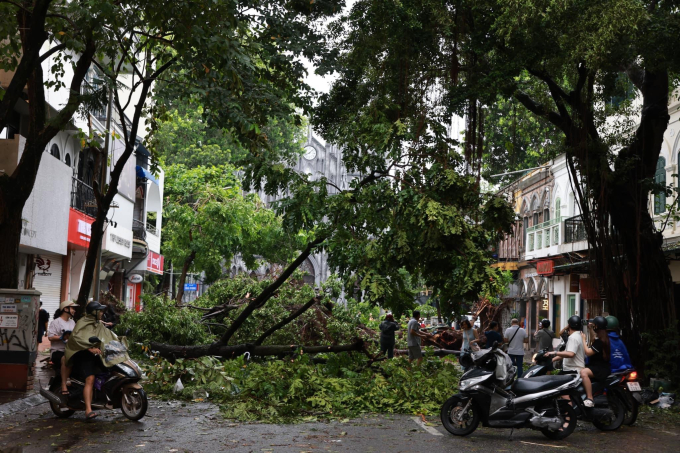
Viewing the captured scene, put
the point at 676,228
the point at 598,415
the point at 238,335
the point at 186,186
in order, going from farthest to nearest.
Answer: the point at 186,186 < the point at 676,228 < the point at 238,335 < the point at 598,415

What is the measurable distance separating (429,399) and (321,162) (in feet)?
192

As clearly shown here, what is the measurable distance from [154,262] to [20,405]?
1114 inches

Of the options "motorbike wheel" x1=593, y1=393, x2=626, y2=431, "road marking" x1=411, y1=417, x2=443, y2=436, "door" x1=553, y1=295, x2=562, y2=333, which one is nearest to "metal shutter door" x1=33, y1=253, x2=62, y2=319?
"road marking" x1=411, y1=417, x2=443, y2=436

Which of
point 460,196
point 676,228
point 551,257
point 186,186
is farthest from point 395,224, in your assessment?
point 186,186

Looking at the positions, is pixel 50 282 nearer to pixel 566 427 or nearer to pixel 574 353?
pixel 574 353

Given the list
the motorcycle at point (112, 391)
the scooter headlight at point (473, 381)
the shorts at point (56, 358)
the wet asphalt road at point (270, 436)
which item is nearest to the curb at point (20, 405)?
the wet asphalt road at point (270, 436)

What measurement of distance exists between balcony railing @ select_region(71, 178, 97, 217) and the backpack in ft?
60.1

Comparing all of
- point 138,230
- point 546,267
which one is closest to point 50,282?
point 138,230

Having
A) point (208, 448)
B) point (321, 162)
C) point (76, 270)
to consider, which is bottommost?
point (208, 448)

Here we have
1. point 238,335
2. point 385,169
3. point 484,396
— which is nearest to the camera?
point 484,396

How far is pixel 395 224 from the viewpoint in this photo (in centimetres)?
1420

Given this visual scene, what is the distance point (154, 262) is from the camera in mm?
39500

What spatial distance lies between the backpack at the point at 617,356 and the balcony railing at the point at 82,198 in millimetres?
18320

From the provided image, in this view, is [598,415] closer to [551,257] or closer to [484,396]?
[484,396]
